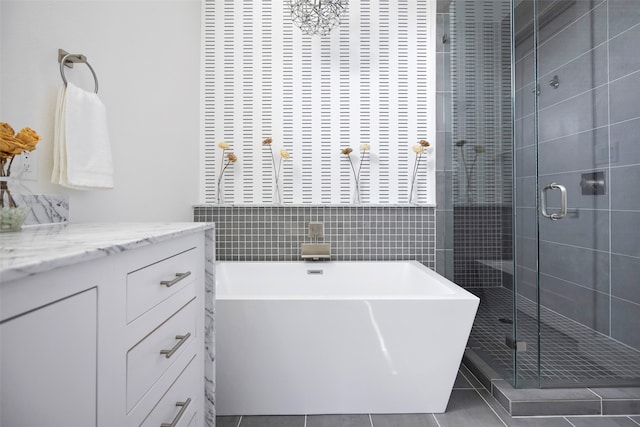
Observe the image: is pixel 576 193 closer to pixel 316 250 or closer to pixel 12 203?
pixel 316 250

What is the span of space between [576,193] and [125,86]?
7.91 ft

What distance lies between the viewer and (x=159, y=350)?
0.87 meters

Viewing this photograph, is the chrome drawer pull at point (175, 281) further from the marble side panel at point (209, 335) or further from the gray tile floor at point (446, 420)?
the gray tile floor at point (446, 420)

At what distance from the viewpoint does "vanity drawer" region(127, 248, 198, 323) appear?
744 mm

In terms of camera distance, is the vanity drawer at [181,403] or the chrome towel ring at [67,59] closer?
the vanity drawer at [181,403]

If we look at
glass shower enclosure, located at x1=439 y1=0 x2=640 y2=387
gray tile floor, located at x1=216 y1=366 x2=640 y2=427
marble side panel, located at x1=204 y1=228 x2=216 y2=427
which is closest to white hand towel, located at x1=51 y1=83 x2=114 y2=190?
marble side panel, located at x1=204 y1=228 x2=216 y2=427

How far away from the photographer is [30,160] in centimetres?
118

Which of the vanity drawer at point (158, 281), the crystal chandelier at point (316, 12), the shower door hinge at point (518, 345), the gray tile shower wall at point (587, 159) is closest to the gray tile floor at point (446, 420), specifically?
the shower door hinge at point (518, 345)

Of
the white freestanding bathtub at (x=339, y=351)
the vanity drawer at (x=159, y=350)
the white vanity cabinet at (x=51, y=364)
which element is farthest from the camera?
the white freestanding bathtub at (x=339, y=351)

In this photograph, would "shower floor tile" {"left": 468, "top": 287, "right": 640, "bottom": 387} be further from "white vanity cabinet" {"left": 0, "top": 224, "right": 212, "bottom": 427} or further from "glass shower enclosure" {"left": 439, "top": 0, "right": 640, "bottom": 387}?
"white vanity cabinet" {"left": 0, "top": 224, "right": 212, "bottom": 427}

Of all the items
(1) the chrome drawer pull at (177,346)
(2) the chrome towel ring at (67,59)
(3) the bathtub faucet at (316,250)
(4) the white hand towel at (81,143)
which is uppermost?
(2) the chrome towel ring at (67,59)

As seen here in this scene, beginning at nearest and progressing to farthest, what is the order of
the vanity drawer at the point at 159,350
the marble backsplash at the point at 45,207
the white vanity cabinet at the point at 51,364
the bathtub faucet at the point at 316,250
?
1. the white vanity cabinet at the point at 51,364
2. the vanity drawer at the point at 159,350
3. the marble backsplash at the point at 45,207
4. the bathtub faucet at the point at 316,250

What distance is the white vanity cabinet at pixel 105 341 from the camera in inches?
17.4

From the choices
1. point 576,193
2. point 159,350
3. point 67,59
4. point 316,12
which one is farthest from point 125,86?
point 576,193
